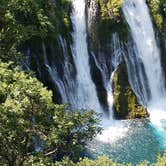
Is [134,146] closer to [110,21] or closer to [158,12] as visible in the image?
[110,21]

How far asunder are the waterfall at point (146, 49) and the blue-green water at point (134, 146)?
5750 mm

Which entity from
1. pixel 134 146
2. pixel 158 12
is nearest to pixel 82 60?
pixel 134 146

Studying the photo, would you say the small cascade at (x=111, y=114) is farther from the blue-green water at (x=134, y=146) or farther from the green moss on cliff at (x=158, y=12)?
the green moss on cliff at (x=158, y=12)

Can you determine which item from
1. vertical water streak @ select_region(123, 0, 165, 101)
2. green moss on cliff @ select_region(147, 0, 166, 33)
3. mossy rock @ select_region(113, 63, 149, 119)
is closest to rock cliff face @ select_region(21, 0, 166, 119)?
mossy rock @ select_region(113, 63, 149, 119)

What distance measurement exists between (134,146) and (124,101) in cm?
529

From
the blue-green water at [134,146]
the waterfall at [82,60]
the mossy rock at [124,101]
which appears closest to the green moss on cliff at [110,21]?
the waterfall at [82,60]

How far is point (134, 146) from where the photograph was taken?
32562 millimetres

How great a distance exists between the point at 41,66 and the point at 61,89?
2167mm

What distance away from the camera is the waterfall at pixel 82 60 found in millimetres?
36719

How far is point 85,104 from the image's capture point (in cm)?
3666

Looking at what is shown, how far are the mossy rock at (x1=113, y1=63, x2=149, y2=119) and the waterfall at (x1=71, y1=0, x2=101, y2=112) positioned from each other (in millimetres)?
1378

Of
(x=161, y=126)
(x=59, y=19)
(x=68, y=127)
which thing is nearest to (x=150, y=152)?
(x=161, y=126)

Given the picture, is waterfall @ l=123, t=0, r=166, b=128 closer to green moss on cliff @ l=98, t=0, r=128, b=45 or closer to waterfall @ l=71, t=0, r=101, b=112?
green moss on cliff @ l=98, t=0, r=128, b=45

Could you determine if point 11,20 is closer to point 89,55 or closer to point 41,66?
point 41,66
